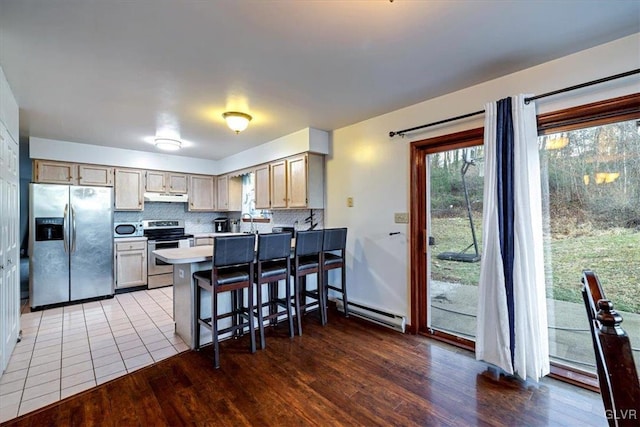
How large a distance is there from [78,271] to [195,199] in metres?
2.19

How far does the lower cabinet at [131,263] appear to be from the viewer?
4.69m

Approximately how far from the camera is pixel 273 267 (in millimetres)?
3033

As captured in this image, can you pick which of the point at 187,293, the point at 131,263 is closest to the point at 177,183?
the point at 131,263

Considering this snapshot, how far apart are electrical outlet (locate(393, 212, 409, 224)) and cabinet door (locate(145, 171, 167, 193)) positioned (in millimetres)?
4284

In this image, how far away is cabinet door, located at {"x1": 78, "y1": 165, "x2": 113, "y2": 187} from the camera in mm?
4559

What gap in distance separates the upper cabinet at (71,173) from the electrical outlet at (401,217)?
14.6 feet

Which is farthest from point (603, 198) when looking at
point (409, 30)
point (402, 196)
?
point (409, 30)

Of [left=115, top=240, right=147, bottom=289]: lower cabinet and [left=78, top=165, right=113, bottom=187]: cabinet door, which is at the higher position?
[left=78, top=165, right=113, bottom=187]: cabinet door

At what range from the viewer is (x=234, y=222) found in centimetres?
620

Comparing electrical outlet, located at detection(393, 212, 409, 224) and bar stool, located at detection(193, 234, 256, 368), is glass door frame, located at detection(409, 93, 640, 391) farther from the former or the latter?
bar stool, located at detection(193, 234, 256, 368)

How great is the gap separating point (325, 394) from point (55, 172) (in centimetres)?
493

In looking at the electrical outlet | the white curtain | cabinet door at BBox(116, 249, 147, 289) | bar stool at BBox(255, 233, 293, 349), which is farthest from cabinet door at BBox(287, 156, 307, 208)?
cabinet door at BBox(116, 249, 147, 289)

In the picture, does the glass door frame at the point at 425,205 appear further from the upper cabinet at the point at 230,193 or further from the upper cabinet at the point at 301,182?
the upper cabinet at the point at 230,193

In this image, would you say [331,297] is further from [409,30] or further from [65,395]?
[409,30]
